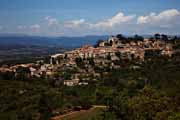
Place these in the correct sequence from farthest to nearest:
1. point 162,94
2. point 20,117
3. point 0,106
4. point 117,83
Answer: point 117,83
point 0,106
point 20,117
point 162,94

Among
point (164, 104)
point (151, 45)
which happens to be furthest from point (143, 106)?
point (151, 45)

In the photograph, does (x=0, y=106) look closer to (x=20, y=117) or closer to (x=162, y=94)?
(x=20, y=117)

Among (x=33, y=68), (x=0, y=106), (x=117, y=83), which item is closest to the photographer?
(x=0, y=106)

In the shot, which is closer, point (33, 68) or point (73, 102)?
point (73, 102)

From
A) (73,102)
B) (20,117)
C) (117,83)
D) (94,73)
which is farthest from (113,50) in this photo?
(20,117)

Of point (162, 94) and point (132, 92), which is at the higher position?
point (162, 94)

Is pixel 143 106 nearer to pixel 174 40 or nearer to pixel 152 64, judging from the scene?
pixel 152 64
